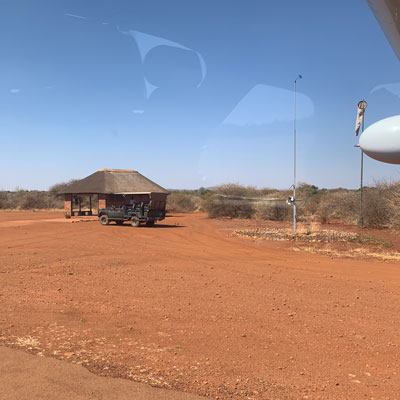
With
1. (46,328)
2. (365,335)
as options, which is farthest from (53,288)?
(365,335)

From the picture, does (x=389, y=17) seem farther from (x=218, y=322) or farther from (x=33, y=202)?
(x=33, y=202)

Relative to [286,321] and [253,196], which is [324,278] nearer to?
[286,321]

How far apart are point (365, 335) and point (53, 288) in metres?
6.16

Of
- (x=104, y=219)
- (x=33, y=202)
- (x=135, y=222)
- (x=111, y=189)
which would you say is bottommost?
(x=135, y=222)

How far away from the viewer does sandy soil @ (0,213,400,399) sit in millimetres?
4008

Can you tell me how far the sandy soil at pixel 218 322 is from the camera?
158 inches

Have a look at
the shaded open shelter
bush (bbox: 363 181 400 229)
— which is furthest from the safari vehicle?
bush (bbox: 363 181 400 229)

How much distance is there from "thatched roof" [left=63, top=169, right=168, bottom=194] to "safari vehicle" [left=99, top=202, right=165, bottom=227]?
6.21 metres

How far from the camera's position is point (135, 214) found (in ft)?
78.8

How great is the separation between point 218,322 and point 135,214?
18829 millimetres

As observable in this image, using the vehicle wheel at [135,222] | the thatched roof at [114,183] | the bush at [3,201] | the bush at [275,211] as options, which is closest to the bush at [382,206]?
the bush at [275,211]

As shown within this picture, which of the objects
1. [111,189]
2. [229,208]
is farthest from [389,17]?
[229,208]

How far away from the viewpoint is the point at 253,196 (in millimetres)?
35406

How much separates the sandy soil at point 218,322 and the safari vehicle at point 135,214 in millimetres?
12335
